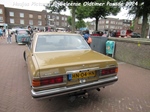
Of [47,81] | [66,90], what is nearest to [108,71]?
[66,90]

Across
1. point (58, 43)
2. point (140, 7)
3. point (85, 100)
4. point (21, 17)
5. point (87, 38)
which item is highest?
point (21, 17)

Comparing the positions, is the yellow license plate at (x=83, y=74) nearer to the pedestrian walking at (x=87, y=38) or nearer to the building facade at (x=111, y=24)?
the pedestrian walking at (x=87, y=38)

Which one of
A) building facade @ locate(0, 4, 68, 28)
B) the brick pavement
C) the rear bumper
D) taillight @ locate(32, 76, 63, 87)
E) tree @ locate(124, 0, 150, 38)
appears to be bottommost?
the brick pavement

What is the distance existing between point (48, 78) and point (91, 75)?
94 cm

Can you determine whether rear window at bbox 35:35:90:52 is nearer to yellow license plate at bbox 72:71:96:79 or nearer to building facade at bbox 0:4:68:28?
yellow license plate at bbox 72:71:96:79

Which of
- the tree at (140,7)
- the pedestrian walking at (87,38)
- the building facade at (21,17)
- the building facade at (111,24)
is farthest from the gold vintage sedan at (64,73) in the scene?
the building facade at (111,24)

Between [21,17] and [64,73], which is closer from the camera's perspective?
[64,73]

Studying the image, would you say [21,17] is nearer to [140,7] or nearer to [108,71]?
[140,7]

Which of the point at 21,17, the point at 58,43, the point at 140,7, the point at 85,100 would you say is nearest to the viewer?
the point at 85,100

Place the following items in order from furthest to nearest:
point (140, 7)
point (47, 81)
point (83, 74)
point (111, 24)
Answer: point (111, 24), point (140, 7), point (83, 74), point (47, 81)

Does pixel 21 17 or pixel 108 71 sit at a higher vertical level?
pixel 21 17

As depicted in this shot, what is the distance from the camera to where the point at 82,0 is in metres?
12.0

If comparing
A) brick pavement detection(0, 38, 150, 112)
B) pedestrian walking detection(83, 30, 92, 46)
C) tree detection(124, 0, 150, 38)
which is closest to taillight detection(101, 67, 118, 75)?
brick pavement detection(0, 38, 150, 112)

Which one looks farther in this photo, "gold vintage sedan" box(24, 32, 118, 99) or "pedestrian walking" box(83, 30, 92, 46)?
"pedestrian walking" box(83, 30, 92, 46)
